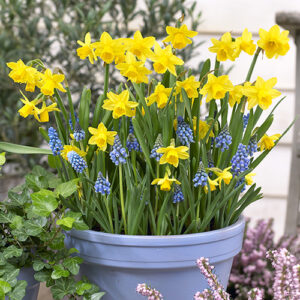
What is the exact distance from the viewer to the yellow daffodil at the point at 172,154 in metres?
0.69

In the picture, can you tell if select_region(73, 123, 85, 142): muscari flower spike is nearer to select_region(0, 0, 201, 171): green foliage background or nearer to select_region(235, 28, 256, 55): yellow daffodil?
select_region(235, 28, 256, 55): yellow daffodil

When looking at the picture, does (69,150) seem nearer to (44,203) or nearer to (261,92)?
(44,203)

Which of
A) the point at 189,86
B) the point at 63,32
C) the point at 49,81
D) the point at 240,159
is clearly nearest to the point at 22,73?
the point at 49,81

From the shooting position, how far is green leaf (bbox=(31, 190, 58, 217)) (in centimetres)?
74

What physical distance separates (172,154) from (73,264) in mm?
242

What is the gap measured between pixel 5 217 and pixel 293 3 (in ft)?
7.08

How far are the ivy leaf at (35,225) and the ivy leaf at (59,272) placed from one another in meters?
0.06

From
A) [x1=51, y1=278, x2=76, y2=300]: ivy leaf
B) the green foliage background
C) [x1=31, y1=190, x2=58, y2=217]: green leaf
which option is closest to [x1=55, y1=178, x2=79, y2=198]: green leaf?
[x1=31, y1=190, x2=58, y2=217]: green leaf

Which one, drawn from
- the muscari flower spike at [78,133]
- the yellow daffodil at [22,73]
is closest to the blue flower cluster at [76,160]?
the muscari flower spike at [78,133]

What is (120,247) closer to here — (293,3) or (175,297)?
(175,297)

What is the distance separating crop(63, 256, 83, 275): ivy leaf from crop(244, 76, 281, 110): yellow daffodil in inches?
14.4

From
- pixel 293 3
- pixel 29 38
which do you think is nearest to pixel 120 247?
pixel 29 38

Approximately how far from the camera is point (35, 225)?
2.51 ft

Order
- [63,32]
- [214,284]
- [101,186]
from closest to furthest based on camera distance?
[214,284]
[101,186]
[63,32]
